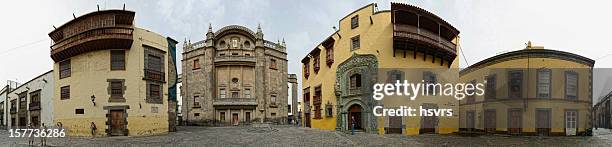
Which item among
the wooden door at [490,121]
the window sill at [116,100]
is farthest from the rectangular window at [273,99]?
the wooden door at [490,121]

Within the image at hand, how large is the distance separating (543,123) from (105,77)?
26612 millimetres

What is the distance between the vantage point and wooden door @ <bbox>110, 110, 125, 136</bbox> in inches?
814

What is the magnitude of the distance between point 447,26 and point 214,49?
26.6 m

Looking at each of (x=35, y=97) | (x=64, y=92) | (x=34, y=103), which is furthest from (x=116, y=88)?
(x=35, y=97)

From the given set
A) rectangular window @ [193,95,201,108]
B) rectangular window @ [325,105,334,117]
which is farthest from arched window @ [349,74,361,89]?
rectangular window @ [193,95,201,108]

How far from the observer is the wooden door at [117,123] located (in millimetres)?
20688

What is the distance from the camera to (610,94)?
3456 cm

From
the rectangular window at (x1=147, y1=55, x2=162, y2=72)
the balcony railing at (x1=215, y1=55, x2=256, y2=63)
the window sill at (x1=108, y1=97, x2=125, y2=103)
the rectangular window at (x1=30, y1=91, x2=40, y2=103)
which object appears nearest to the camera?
the window sill at (x1=108, y1=97, x2=125, y2=103)

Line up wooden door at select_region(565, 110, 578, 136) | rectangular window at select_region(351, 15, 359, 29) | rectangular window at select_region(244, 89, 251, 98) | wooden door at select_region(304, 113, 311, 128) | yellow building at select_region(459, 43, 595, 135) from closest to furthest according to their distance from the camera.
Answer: yellow building at select_region(459, 43, 595, 135) < wooden door at select_region(565, 110, 578, 136) < rectangular window at select_region(351, 15, 359, 29) < wooden door at select_region(304, 113, 311, 128) < rectangular window at select_region(244, 89, 251, 98)

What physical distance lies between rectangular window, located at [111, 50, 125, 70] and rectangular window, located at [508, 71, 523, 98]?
23.9 m

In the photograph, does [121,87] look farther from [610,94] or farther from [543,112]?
[610,94]

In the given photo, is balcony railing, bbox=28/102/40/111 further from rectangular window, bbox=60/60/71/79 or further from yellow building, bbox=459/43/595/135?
yellow building, bbox=459/43/595/135

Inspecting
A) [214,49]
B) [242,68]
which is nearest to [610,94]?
[242,68]

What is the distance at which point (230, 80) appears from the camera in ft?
126
